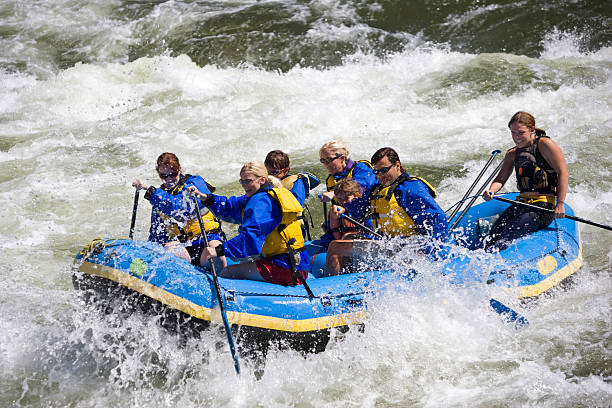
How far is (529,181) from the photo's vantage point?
5.79 metres

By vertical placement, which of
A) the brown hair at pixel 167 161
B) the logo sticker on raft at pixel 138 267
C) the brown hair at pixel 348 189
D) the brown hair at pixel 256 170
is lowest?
the logo sticker on raft at pixel 138 267

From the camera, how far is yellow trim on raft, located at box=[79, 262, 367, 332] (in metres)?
4.58

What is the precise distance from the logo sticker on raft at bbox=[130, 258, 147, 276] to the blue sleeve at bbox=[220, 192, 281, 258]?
63 cm

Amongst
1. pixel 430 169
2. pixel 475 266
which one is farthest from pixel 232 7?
pixel 475 266

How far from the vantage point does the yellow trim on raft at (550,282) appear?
5320mm

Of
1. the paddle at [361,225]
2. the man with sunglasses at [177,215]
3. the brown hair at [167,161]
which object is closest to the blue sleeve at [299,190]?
the paddle at [361,225]

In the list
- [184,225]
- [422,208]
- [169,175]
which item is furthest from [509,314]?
[169,175]

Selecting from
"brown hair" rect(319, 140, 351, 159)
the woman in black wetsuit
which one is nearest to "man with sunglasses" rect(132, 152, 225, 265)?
"brown hair" rect(319, 140, 351, 159)

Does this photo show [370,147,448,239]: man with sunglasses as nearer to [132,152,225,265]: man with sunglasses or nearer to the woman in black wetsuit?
the woman in black wetsuit

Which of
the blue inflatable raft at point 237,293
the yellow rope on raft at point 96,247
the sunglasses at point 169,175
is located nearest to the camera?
the blue inflatable raft at point 237,293

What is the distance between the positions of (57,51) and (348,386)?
11.9 metres

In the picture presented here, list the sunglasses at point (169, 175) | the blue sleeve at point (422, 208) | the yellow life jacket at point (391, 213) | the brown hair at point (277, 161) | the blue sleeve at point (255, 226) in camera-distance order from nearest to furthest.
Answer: the blue sleeve at point (255, 226), the blue sleeve at point (422, 208), the yellow life jacket at point (391, 213), the brown hair at point (277, 161), the sunglasses at point (169, 175)

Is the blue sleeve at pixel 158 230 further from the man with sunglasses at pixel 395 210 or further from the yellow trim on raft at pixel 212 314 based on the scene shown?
the man with sunglasses at pixel 395 210

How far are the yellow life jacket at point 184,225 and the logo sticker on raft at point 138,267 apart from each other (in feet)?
2.61
